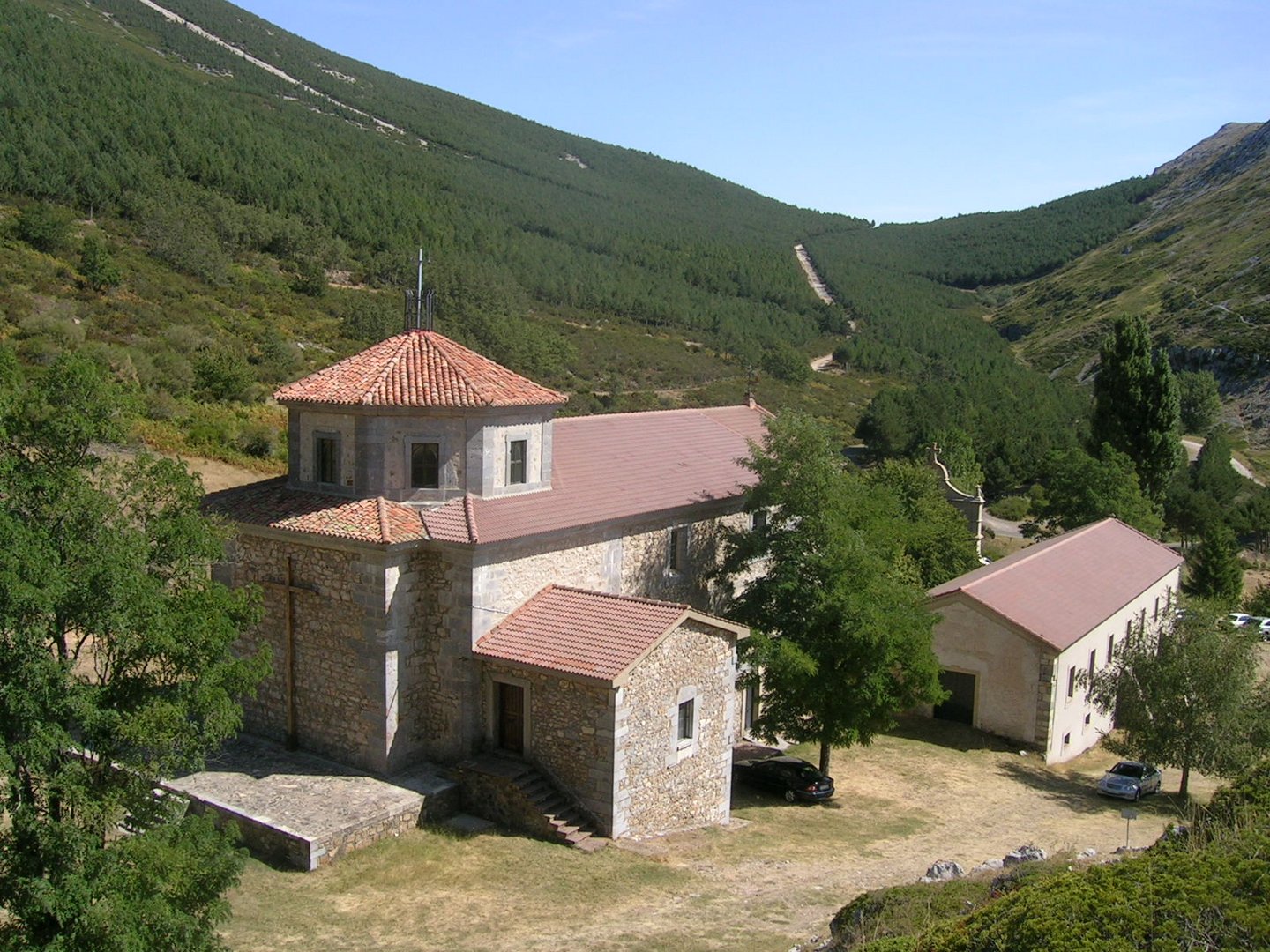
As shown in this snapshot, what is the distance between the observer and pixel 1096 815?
23.4m

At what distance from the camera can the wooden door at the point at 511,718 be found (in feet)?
63.9

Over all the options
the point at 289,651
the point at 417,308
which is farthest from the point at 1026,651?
the point at 289,651

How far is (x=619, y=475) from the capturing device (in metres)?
24.5

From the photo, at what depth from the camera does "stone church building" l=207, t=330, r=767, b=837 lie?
1873cm

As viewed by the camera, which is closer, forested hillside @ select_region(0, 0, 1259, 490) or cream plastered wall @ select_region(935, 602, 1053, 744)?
cream plastered wall @ select_region(935, 602, 1053, 744)

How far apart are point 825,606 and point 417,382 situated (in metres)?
9.50

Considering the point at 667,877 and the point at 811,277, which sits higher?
the point at 811,277

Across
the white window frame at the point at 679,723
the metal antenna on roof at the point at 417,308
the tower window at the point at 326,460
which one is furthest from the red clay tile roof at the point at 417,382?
the white window frame at the point at 679,723

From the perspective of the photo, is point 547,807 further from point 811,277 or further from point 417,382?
point 811,277

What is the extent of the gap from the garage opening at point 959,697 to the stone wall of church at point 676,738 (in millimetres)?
10194

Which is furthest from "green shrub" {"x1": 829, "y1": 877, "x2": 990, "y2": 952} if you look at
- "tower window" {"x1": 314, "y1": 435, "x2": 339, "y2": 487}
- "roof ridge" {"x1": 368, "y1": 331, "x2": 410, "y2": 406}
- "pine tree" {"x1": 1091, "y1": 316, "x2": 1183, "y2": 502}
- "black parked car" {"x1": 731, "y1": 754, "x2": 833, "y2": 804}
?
"pine tree" {"x1": 1091, "y1": 316, "x2": 1183, "y2": 502}

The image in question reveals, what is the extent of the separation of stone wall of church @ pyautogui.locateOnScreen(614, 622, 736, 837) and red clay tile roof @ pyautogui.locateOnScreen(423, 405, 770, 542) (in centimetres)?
360

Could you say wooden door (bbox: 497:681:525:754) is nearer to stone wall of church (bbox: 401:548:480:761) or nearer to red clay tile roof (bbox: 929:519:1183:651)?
stone wall of church (bbox: 401:548:480:761)

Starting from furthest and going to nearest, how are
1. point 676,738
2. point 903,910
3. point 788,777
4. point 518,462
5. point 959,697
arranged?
1. point 959,697
2. point 788,777
3. point 518,462
4. point 676,738
5. point 903,910
